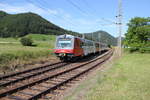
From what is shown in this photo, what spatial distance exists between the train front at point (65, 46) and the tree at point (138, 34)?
68.2 ft

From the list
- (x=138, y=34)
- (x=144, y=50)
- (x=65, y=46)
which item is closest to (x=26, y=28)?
(x=138, y=34)

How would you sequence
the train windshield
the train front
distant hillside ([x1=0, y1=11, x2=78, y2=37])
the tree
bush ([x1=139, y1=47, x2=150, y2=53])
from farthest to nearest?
distant hillside ([x1=0, y1=11, x2=78, y2=37]) → bush ([x1=139, y1=47, x2=150, y2=53]) → the tree → the train windshield → the train front

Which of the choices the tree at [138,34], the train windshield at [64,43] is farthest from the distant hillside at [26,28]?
the train windshield at [64,43]

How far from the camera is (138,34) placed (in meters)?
32.1

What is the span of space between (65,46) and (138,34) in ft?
71.6

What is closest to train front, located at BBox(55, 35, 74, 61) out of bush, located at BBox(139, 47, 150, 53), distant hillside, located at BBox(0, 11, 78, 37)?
bush, located at BBox(139, 47, 150, 53)

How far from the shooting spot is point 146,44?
104 feet

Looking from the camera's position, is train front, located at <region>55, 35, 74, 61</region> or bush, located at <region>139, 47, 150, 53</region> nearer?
train front, located at <region>55, 35, 74, 61</region>

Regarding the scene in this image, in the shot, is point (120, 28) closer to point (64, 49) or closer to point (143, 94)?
point (64, 49)

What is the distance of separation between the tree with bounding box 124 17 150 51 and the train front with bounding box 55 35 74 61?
2078 centimetres

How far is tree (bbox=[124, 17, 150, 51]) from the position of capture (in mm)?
31356

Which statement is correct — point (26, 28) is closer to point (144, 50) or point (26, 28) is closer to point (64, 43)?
point (144, 50)

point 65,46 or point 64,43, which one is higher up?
point 64,43

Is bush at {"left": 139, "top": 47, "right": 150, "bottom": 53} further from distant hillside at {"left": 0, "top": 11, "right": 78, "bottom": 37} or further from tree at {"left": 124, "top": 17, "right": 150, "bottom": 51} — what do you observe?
distant hillside at {"left": 0, "top": 11, "right": 78, "bottom": 37}
